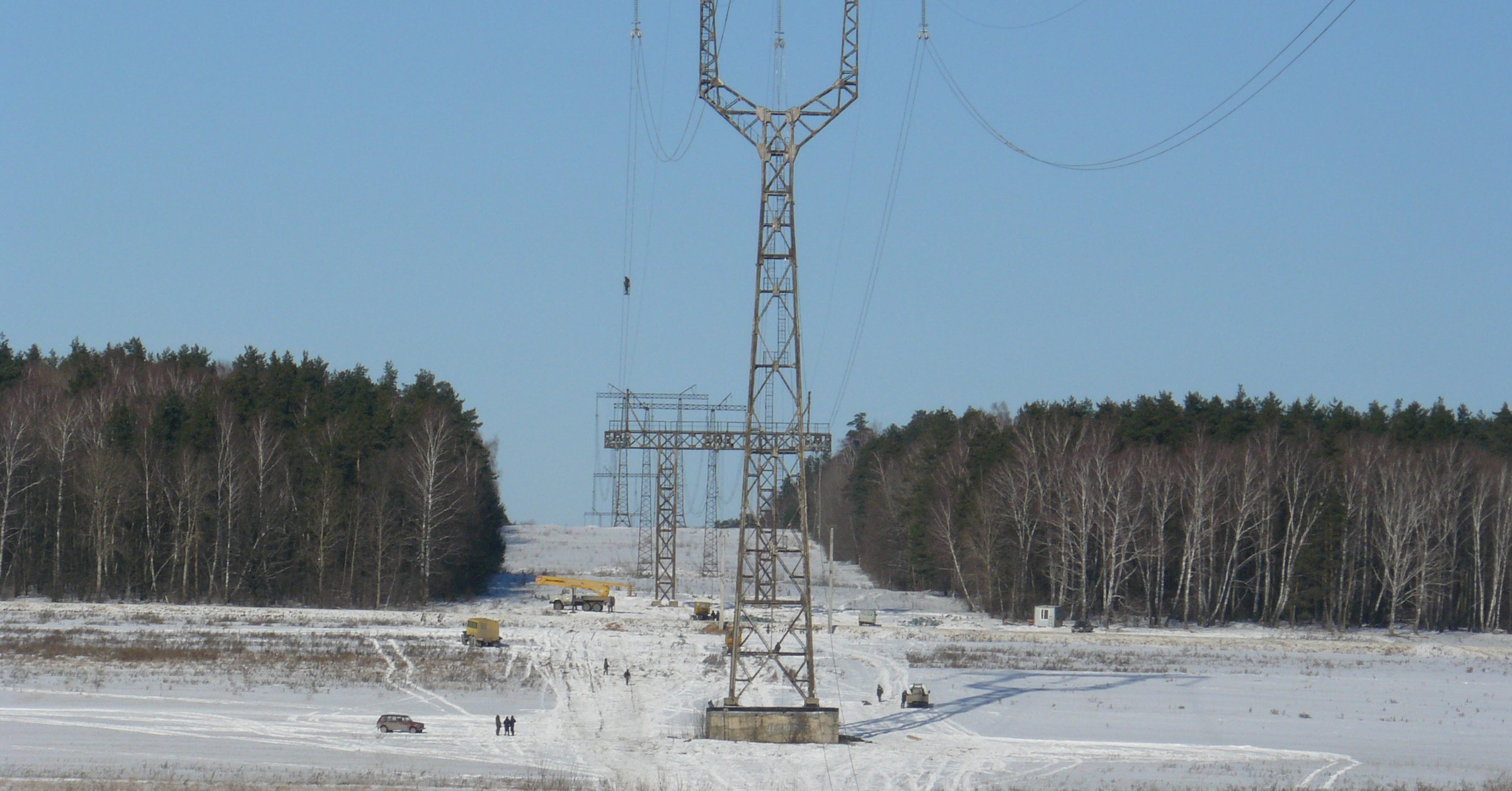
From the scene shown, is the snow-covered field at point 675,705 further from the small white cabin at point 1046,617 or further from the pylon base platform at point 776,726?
the small white cabin at point 1046,617

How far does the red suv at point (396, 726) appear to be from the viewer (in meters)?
37.1

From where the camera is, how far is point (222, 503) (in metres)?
82.0

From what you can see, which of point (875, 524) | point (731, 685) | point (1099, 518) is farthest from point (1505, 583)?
point (731, 685)

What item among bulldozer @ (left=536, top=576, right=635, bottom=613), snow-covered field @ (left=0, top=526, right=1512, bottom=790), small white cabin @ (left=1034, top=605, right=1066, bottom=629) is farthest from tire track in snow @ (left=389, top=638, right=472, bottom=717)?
small white cabin @ (left=1034, top=605, right=1066, bottom=629)

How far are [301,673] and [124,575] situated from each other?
40.0m

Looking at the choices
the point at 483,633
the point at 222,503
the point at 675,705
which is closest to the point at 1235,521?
the point at 483,633

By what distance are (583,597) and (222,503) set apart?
21.0 m

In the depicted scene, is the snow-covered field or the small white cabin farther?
the small white cabin

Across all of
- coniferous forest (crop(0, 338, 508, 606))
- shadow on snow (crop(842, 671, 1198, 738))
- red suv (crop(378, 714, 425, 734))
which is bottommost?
shadow on snow (crop(842, 671, 1198, 738))

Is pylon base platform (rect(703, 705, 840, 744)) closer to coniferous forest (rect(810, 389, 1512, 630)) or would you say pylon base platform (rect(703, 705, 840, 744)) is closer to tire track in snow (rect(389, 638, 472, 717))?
tire track in snow (rect(389, 638, 472, 717))

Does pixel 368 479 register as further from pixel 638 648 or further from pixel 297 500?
pixel 638 648

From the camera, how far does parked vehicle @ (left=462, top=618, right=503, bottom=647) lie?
200ft

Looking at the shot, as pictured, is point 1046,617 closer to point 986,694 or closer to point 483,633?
point 986,694

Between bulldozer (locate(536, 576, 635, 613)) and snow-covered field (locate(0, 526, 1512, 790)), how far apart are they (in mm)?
5371
